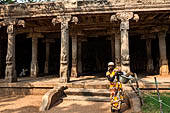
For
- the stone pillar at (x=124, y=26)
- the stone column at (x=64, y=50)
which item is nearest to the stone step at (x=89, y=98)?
the stone column at (x=64, y=50)

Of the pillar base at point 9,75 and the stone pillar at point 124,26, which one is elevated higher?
the stone pillar at point 124,26

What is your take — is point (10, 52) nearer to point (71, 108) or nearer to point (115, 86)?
point (71, 108)

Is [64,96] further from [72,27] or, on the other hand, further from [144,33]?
[144,33]

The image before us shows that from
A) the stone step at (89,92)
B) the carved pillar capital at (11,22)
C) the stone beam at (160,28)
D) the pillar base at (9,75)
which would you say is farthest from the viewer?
the stone beam at (160,28)

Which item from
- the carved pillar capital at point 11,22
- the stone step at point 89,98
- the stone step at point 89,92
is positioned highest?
the carved pillar capital at point 11,22

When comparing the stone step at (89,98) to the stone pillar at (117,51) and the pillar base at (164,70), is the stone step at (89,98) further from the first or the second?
the pillar base at (164,70)

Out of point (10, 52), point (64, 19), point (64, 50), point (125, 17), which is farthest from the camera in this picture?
point (10, 52)

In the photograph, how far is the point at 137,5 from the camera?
606 centimetres

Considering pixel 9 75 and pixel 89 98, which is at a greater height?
pixel 9 75

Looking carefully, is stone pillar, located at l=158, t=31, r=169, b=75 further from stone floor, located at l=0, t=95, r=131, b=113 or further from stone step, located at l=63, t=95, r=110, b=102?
stone floor, located at l=0, t=95, r=131, b=113

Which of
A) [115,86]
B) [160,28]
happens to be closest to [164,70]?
[160,28]

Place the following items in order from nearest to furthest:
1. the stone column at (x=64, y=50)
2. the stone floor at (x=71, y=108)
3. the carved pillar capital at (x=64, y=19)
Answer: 1. the stone floor at (x=71, y=108)
2. the stone column at (x=64, y=50)
3. the carved pillar capital at (x=64, y=19)

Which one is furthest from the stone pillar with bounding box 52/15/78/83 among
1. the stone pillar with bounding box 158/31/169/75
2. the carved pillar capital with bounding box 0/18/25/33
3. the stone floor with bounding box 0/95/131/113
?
the stone pillar with bounding box 158/31/169/75

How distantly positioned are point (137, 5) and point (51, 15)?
15.0 feet
